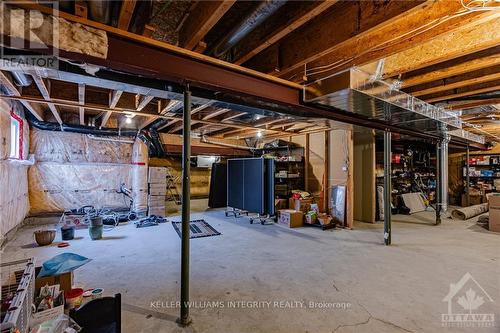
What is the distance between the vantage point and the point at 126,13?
5.04ft

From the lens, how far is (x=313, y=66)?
2520mm

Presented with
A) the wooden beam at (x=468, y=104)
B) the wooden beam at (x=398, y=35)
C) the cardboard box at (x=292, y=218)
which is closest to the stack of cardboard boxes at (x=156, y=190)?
the cardboard box at (x=292, y=218)

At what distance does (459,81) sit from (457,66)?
0.43 meters

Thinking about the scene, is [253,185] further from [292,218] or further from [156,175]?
[156,175]

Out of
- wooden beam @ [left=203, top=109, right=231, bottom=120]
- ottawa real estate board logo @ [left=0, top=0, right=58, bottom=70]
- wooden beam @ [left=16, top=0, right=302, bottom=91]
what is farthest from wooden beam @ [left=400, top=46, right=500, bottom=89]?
ottawa real estate board logo @ [left=0, top=0, right=58, bottom=70]

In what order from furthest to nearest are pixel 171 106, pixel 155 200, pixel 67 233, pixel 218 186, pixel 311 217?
pixel 218 186 < pixel 155 200 < pixel 311 217 < pixel 67 233 < pixel 171 106

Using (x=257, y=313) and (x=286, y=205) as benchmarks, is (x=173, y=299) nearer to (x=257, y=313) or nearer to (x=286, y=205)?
(x=257, y=313)

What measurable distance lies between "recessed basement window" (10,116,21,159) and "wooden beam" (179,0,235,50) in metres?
4.06

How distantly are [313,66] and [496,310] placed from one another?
2823 millimetres

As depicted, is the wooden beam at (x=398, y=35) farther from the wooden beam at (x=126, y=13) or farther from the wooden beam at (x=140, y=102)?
the wooden beam at (x=140, y=102)

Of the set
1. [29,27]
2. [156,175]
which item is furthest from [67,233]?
[29,27]

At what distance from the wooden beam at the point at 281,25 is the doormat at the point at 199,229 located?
329 cm

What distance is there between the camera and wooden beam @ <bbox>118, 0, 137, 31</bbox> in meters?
1.45

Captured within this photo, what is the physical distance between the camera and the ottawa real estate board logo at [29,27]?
4.35ft
